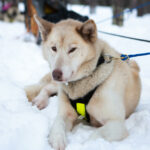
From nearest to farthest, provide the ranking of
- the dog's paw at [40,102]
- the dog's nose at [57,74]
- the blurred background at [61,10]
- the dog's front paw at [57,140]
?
the dog's front paw at [57,140], the dog's nose at [57,74], the dog's paw at [40,102], the blurred background at [61,10]

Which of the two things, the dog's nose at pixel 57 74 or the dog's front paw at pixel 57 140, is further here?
the dog's nose at pixel 57 74


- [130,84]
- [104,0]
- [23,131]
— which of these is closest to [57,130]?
[23,131]

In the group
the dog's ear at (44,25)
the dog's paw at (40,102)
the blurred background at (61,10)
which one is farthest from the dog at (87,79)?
the blurred background at (61,10)

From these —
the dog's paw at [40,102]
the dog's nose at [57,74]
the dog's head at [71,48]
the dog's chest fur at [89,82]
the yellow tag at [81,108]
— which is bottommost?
the dog's paw at [40,102]

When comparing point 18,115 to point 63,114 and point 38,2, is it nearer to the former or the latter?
point 63,114

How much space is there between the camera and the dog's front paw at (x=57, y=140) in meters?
1.65

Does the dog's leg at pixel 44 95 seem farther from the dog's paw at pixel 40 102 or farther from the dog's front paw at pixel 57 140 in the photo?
the dog's front paw at pixel 57 140

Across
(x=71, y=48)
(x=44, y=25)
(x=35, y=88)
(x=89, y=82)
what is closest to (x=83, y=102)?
(x=89, y=82)

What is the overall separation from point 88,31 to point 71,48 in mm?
262

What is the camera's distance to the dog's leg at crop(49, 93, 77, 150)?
168cm

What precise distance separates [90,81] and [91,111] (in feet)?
1.04

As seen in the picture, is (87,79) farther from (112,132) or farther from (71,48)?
(112,132)

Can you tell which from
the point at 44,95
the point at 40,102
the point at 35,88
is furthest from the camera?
the point at 35,88

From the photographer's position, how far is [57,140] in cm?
169
